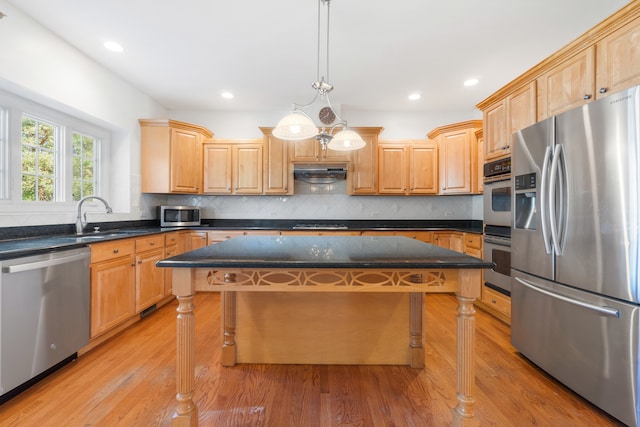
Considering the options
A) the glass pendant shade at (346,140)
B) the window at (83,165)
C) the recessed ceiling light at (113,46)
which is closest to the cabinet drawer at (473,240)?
the glass pendant shade at (346,140)

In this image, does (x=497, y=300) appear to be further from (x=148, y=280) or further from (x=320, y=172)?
(x=148, y=280)

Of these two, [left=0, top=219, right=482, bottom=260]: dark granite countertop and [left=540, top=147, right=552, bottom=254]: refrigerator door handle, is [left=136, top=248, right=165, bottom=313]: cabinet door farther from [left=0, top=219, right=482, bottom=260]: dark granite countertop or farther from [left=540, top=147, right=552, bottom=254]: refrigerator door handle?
[left=540, top=147, right=552, bottom=254]: refrigerator door handle

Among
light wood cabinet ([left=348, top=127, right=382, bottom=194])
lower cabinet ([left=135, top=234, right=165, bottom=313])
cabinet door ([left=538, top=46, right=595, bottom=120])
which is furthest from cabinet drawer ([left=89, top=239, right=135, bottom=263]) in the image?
cabinet door ([left=538, top=46, right=595, bottom=120])

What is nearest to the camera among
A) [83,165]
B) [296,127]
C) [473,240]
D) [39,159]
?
[296,127]

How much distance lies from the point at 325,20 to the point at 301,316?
243 centimetres

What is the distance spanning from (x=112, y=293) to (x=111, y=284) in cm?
8

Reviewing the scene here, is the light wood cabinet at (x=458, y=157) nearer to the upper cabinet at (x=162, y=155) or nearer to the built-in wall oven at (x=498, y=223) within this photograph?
the built-in wall oven at (x=498, y=223)

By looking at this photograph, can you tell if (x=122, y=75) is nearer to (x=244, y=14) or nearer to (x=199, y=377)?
(x=244, y=14)

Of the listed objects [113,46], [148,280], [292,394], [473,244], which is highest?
[113,46]

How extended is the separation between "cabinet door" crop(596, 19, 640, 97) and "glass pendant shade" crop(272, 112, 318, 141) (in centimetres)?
194

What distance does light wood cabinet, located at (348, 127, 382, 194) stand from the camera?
4.05 meters

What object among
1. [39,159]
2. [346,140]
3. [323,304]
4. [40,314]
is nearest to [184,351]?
[323,304]

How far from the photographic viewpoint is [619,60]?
1.69 m

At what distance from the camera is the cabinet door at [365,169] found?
405 cm
